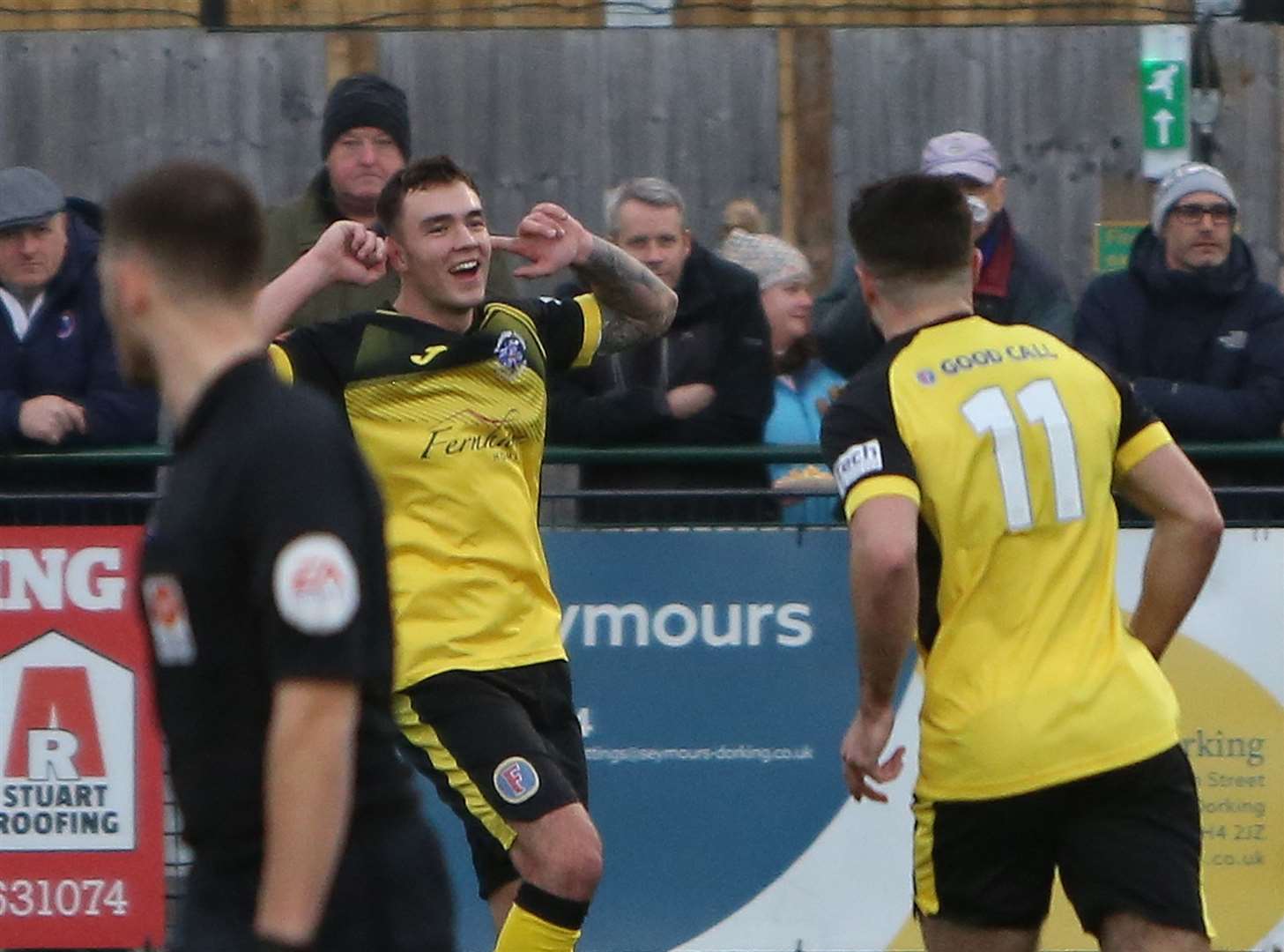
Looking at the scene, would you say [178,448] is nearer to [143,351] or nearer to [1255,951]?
[143,351]

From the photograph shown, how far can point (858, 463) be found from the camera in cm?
477

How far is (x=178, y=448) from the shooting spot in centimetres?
328

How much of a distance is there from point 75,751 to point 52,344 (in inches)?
47.4

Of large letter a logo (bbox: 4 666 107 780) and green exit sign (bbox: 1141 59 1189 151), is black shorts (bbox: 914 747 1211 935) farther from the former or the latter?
green exit sign (bbox: 1141 59 1189 151)

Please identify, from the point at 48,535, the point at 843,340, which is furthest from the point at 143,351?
the point at 843,340

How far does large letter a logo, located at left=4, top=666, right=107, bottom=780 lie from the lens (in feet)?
23.2

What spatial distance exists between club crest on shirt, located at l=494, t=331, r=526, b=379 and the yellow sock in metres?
1.30

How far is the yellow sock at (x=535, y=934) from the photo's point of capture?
5758 mm

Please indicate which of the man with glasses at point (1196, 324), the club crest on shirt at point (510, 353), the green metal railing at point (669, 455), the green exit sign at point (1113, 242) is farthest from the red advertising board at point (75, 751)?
the green exit sign at point (1113, 242)

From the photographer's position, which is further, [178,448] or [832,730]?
[832,730]

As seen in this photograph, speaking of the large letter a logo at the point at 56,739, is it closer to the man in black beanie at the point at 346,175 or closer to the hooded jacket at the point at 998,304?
the man in black beanie at the point at 346,175

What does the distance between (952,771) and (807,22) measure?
7.77 meters

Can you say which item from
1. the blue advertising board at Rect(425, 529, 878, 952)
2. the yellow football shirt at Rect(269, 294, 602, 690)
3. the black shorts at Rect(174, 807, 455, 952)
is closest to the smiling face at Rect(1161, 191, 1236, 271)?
the blue advertising board at Rect(425, 529, 878, 952)

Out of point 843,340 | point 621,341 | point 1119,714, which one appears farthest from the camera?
point 843,340
